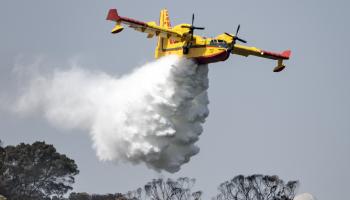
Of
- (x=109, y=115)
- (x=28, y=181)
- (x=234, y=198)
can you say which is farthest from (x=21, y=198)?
(x=109, y=115)

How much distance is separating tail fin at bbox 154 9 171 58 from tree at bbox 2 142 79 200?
139 feet

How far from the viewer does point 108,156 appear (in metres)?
79.2

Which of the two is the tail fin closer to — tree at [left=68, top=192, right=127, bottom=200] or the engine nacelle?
the engine nacelle

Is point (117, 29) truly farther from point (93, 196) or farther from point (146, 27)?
point (93, 196)

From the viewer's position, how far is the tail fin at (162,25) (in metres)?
80.2

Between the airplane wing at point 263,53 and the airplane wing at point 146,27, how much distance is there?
625cm

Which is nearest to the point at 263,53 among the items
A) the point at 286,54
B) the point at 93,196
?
the point at 286,54

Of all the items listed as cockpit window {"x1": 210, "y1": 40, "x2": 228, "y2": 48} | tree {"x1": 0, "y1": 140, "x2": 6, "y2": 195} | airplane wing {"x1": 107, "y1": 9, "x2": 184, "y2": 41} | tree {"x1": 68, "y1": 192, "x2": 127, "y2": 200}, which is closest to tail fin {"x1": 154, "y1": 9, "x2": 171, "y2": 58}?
airplane wing {"x1": 107, "y1": 9, "x2": 184, "y2": 41}

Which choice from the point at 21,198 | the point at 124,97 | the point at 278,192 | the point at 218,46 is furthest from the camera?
the point at 278,192

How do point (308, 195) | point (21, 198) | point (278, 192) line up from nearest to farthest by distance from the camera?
point (21, 198) → point (278, 192) → point (308, 195)

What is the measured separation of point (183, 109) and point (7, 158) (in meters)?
51.3

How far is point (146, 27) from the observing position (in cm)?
7669

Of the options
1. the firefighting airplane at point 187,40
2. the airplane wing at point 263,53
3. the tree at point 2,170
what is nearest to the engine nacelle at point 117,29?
the firefighting airplane at point 187,40

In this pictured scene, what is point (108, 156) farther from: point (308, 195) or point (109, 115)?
point (308, 195)
